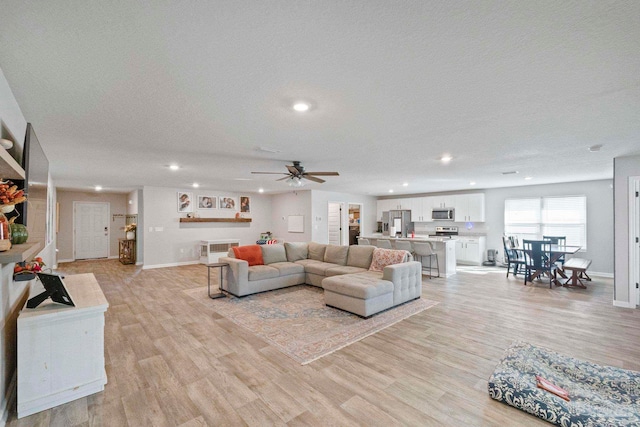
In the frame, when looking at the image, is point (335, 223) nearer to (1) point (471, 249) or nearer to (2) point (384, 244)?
(2) point (384, 244)

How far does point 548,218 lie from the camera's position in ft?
25.9

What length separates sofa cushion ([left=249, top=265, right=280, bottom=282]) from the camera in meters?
5.23

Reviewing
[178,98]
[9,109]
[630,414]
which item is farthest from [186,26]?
[630,414]

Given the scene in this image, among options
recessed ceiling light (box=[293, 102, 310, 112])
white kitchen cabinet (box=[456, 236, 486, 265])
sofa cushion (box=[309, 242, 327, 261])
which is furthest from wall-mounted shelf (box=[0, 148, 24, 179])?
white kitchen cabinet (box=[456, 236, 486, 265])

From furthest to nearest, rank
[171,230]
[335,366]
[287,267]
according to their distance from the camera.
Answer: [171,230] < [287,267] < [335,366]

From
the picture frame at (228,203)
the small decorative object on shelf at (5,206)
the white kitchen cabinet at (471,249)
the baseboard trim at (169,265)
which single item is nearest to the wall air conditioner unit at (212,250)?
the baseboard trim at (169,265)

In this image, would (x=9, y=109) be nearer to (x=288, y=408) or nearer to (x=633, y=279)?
(x=288, y=408)

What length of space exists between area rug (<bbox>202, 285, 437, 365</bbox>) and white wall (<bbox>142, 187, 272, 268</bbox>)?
4.49 meters

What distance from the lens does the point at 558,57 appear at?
5.97 feet

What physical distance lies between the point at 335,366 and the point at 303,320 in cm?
125

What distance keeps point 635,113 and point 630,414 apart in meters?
2.66

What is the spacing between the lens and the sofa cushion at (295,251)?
6.45m

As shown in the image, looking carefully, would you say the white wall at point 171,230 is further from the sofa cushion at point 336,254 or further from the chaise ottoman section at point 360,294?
the chaise ottoman section at point 360,294

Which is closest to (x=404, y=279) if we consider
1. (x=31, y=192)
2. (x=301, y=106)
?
(x=301, y=106)
